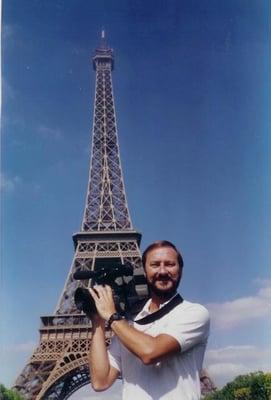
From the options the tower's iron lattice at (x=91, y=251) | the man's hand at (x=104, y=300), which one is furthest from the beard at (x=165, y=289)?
the tower's iron lattice at (x=91, y=251)

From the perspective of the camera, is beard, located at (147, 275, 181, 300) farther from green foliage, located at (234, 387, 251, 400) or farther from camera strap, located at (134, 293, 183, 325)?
green foliage, located at (234, 387, 251, 400)

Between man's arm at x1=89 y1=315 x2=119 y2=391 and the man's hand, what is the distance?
0.04m

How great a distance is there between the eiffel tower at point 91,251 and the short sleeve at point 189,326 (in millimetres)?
8150

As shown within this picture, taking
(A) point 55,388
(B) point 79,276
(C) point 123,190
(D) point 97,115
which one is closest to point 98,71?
(D) point 97,115

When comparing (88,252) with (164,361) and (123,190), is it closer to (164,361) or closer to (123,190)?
(123,190)

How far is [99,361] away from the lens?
1261mm

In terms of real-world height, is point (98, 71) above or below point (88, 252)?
above

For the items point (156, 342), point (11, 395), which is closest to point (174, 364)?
point (156, 342)

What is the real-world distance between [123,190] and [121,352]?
14188mm

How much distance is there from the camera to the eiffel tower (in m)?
11.6

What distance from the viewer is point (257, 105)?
3.65m

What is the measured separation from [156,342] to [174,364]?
0.07 metres

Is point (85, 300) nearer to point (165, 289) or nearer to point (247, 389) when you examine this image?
point (165, 289)

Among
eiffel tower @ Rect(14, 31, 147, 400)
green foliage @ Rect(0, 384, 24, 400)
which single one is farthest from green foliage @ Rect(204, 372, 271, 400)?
green foliage @ Rect(0, 384, 24, 400)
